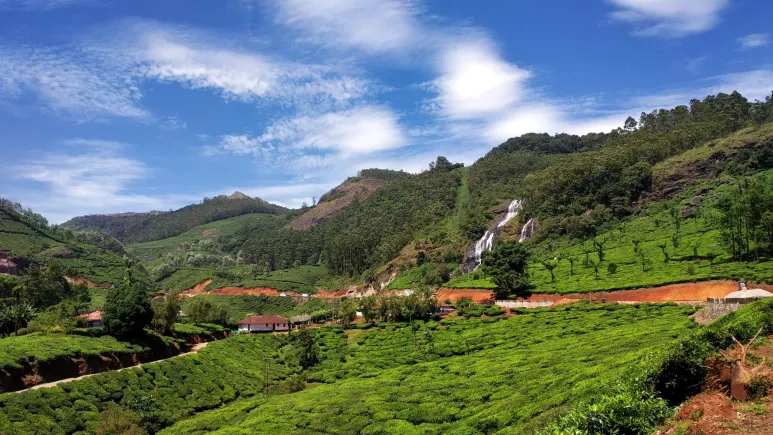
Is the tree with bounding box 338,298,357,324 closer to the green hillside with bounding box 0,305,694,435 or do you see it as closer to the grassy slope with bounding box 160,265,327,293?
the green hillside with bounding box 0,305,694,435

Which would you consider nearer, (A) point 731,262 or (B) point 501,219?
(A) point 731,262

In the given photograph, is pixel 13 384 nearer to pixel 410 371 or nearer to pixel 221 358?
pixel 221 358

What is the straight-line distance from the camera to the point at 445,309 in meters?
68.6

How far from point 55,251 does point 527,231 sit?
12143 cm

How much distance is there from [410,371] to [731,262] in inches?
1661

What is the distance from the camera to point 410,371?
37.0m

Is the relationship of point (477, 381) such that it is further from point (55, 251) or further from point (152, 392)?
point (55, 251)

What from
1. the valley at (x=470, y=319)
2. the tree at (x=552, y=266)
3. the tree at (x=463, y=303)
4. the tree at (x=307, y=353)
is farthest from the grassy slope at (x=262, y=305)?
the tree at (x=307, y=353)

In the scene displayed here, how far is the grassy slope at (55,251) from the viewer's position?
121 meters

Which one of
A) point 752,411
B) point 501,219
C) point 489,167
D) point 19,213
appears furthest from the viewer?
point 489,167

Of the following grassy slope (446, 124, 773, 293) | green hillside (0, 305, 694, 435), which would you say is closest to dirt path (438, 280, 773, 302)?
grassy slope (446, 124, 773, 293)

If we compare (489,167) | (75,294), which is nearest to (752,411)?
(75,294)

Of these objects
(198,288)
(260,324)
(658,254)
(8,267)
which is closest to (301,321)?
(260,324)

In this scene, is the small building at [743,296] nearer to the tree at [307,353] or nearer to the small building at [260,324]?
the tree at [307,353]
